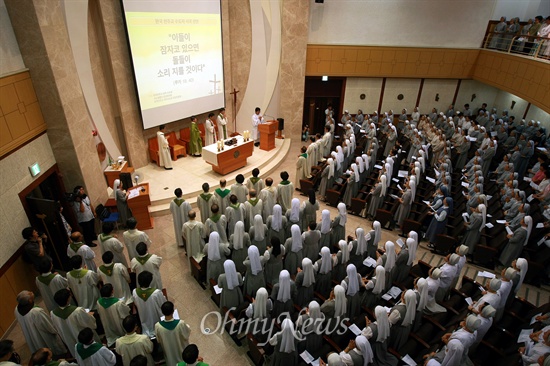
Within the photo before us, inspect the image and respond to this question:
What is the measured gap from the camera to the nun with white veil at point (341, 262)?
6228mm

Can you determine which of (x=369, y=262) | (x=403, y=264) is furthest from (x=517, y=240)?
(x=369, y=262)

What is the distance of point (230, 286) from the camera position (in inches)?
223

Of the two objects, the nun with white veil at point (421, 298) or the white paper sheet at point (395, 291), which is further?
the white paper sheet at point (395, 291)

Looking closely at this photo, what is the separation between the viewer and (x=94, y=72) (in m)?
9.60

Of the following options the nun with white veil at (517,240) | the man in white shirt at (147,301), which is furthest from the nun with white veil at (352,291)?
the nun with white veil at (517,240)

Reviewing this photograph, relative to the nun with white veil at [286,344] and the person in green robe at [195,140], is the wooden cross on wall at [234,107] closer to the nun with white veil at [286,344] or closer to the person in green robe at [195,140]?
the person in green robe at [195,140]

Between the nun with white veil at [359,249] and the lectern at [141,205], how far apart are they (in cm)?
524

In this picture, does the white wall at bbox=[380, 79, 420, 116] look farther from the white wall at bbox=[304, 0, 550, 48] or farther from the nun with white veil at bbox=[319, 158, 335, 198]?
the nun with white veil at bbox=[319, 158, 335, 198]

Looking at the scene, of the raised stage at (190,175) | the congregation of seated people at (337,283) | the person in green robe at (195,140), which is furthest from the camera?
the person in green robe at (195,140)

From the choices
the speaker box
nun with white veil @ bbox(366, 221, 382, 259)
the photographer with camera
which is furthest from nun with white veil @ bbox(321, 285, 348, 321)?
the speaker box

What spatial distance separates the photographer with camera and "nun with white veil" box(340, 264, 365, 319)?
20.0 ft

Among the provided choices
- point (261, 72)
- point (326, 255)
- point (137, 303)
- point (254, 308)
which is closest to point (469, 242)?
point (326, 255)

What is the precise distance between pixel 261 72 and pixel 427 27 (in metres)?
8.03

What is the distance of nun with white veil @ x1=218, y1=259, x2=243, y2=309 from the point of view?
5.52 m
